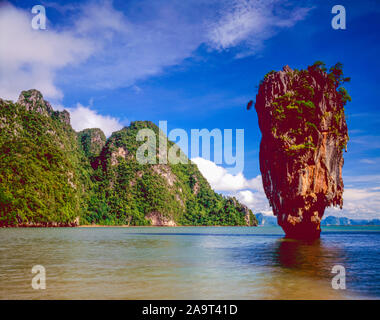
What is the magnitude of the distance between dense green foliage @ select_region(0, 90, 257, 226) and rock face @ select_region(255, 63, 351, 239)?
184 feet

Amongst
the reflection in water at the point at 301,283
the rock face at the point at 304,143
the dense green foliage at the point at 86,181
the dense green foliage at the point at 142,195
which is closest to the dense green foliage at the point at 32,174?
the dense green foliage at the point at 86,181

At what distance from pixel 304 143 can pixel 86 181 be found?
309 feet

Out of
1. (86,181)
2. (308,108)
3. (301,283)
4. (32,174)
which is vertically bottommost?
(301,283)

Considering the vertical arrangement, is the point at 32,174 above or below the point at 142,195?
above

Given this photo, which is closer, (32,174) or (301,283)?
(301,283)

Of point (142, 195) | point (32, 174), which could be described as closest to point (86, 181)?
point (142, 195)

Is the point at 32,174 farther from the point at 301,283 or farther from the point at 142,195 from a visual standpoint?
the point at 301,283

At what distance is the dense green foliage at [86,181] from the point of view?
71562 millimetres

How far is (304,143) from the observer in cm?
2930

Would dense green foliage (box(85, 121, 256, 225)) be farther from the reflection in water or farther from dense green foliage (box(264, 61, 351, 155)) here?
the reflection in water

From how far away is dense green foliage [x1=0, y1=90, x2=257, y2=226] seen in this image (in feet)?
235

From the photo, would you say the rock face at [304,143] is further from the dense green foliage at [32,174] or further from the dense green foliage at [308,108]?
the dense green foliage at [32,174]

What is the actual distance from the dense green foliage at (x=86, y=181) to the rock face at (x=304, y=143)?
56.2 metres
